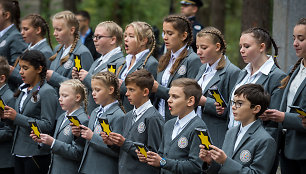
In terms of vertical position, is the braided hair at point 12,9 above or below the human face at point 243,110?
above

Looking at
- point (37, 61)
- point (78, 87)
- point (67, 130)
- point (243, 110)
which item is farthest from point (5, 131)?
point (243, 110)

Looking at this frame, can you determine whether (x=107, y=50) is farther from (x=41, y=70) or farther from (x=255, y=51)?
(x=255, y=51)

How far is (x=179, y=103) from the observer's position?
18.4 ft

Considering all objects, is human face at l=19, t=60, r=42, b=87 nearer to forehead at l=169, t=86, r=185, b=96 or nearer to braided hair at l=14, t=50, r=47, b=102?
braided hair at l=14, t=50, r=47, b=102

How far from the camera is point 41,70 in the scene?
726cm

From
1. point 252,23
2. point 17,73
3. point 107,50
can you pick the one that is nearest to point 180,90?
point 107,50

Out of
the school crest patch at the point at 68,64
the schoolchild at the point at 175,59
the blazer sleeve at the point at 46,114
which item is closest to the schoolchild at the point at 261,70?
the schoolchild at the point at 175,59

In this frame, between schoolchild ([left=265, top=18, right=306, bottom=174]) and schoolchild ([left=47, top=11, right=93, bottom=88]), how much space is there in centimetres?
316

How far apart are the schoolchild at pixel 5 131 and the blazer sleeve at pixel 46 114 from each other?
0.45 metres

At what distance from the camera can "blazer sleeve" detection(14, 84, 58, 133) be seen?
6974 millimetres

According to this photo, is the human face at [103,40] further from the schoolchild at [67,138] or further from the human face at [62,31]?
the schoolchild at [67,138]

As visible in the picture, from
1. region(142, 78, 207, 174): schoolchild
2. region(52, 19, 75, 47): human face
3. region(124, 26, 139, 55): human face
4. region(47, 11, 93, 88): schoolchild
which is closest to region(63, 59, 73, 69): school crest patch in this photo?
region(47, 11, 93, 88): schoolchild

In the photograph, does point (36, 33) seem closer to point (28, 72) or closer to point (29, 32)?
point (29, 32)

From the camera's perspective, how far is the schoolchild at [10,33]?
28.0 ft
